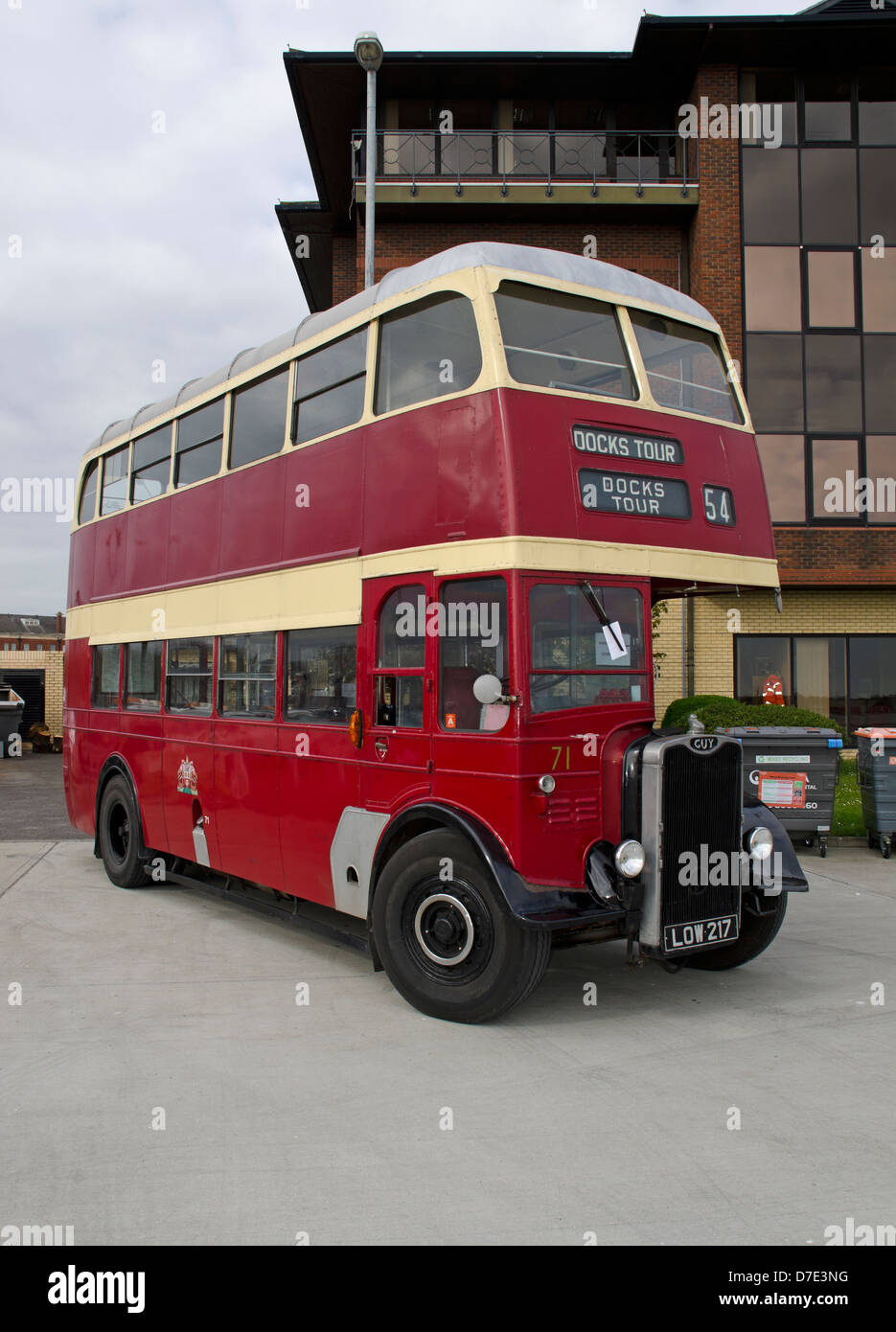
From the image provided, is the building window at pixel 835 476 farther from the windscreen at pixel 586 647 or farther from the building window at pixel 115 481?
the windscreen at pixel 586 647

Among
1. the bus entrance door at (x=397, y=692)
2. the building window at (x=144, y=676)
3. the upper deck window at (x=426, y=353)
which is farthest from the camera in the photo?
the building window at (x=144, y=676)

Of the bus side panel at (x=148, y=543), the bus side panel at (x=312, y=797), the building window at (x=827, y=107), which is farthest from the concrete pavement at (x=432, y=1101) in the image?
the building window at (x=827, y=107)

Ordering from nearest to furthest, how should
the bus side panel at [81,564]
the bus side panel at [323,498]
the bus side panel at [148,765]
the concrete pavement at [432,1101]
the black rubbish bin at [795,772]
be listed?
the concrete pavement at [432,1101] → the bus side panel at [323,498] → the bus side panel at [148,765] → the bus side panel at [81,564] → the black rubbish bin at [795,772]

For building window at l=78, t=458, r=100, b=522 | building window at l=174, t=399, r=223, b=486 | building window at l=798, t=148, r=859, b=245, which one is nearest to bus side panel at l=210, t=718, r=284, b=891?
building window at l=174, t=399, r=223, b=486

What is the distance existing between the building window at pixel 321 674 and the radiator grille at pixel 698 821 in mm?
2101

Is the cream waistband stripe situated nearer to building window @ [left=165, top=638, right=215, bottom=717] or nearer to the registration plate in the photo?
building window @ [left=165, top=638, right=215, bottom=717]

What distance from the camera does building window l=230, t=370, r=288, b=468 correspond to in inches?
297

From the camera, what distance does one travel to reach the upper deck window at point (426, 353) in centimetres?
582

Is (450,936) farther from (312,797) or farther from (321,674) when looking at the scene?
(321,674)

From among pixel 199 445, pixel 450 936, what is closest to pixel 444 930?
pixel 450 936

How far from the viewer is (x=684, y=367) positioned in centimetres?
673
